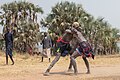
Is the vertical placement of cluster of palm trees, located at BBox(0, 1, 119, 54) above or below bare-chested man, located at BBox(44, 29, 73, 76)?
above

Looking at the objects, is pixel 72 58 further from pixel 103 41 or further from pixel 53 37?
pixel 103 41

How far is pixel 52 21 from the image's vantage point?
143 feet

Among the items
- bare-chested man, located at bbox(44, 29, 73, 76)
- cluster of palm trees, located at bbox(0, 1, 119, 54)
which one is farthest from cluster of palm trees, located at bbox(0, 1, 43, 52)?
bare-chested man, located at bbox(44, 29, 73, 76)

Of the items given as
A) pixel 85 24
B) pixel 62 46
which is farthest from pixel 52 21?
pixel 62 46

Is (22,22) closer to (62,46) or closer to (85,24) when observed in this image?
(85,24)

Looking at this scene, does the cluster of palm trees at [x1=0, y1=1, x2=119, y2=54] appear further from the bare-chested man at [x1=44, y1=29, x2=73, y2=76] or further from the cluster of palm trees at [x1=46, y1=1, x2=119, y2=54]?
the bare-chested man at [x1=44, y1=29, x2=73, y2=76]

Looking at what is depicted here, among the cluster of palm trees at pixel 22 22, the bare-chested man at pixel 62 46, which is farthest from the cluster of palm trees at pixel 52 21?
the bare-chested man at pixel 62 46

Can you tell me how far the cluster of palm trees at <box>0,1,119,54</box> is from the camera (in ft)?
143

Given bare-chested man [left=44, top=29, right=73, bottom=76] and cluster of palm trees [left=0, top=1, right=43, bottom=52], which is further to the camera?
cluster of palm trees [left=0, top=1, right=43, bottom=52]

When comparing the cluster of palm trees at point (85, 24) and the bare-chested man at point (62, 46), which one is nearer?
the bare-chested man at point (62, 46)

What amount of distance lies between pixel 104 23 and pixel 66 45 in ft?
150

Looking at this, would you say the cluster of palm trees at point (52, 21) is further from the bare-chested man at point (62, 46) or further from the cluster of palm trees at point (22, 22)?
the bare-chested man at point (62, 46)

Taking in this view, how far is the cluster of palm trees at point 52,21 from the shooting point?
143 ft

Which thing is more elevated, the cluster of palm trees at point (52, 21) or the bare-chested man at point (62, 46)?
the cluster of palm trees at point (52, 21)
